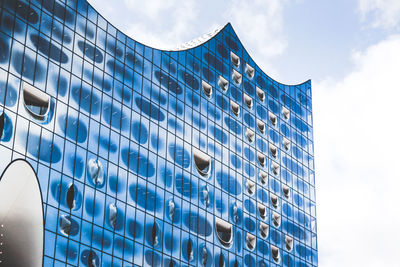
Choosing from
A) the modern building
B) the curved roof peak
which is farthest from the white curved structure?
the curved roof peak

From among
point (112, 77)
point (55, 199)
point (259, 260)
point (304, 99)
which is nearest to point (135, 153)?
point (112, 77)

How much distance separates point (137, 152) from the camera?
154 ft

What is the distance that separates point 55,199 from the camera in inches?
1566

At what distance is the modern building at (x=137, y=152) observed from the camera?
39.2m

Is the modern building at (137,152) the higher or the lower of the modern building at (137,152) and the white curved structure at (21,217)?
the higher

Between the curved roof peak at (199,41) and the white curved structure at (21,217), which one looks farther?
the curved roof peak at (199,41)

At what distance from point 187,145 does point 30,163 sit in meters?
15.5

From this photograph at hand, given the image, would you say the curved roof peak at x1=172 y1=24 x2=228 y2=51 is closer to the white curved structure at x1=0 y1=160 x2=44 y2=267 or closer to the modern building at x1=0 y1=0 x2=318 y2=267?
the modern building at x1=0 y1=0 x2=318 y2=267

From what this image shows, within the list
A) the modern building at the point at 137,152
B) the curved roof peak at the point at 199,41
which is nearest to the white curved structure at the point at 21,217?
the modern building at the point at 137,152

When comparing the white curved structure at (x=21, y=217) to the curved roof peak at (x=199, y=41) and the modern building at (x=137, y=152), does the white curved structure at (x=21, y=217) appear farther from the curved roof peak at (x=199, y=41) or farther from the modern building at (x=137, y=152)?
the curved roof peak at (x=199, y=41)

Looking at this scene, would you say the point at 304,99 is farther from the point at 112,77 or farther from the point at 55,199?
the point at 55,199

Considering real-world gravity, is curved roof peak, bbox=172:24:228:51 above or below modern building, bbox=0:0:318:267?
above

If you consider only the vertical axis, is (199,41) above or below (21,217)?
above

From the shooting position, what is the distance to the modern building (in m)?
39.2
